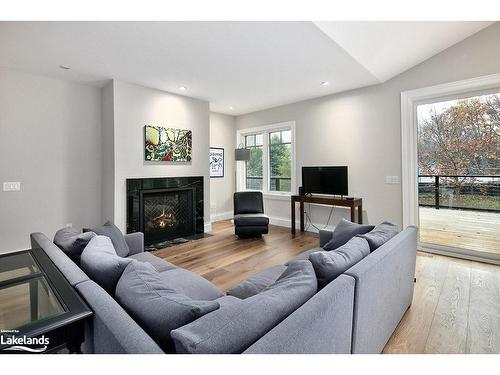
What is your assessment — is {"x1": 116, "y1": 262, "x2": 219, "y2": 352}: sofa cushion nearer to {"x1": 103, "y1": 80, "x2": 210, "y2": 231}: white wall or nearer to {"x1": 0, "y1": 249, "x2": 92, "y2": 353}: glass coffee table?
{"x1": 0, "y1": 249, "x2": 92, "y2": 353}: glass coffee table

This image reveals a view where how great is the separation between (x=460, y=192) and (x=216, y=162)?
183 inches

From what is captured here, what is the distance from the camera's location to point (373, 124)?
4320 mm

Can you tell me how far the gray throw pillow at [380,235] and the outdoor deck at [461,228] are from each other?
2.28 m

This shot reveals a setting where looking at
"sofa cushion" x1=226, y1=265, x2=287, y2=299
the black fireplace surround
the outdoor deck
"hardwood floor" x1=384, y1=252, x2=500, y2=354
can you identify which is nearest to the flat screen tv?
the outdoor deck

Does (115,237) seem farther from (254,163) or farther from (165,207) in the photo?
(254,163)

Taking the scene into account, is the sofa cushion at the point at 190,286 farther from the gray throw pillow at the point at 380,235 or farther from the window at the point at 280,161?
the window at the point at 280,161

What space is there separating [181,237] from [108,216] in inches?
50.4

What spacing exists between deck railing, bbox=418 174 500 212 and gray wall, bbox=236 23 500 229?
0.39 meters

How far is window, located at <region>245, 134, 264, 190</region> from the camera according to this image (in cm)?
623

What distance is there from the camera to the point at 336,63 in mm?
3420

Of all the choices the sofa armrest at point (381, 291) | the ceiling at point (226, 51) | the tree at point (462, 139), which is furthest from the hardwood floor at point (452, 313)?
the ceiling at point (226, 51)

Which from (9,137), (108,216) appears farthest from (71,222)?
(9,137)

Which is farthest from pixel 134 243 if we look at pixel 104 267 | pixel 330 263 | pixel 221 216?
pixel 221 216

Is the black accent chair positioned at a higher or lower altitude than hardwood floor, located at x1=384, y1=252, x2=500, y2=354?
higher
